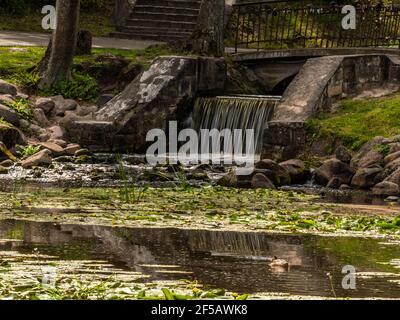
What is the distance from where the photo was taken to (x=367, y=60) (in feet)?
87.7

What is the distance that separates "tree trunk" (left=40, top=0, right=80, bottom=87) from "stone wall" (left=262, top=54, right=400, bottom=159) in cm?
531

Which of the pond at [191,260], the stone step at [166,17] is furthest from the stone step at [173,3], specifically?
the pond at [191,260]

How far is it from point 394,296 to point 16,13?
28.0m

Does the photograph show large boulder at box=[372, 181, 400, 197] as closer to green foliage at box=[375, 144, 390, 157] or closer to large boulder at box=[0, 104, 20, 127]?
green foliage at box=[375, 144, 390, 157]

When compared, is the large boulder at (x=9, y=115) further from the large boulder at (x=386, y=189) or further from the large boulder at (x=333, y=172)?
the large boulder at (x=386, y=189)

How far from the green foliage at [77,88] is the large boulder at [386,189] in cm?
997

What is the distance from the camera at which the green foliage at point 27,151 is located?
24047 mm

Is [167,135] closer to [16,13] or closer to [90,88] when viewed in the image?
[90,88]

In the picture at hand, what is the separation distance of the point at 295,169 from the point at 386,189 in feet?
7.36

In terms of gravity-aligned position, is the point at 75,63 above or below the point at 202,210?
above

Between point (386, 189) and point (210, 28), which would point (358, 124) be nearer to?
point (386, 189)

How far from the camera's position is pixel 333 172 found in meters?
21.9

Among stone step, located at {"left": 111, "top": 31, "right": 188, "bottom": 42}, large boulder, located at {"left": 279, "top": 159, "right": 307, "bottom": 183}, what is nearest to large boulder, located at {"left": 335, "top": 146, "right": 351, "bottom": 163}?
large boulder, located at {"left": 279, "top": 159, "right": 307, "bottom": 183}

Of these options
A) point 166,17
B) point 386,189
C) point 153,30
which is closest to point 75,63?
point 153,30
